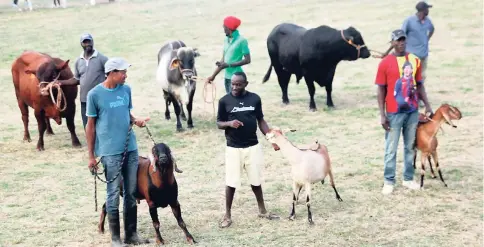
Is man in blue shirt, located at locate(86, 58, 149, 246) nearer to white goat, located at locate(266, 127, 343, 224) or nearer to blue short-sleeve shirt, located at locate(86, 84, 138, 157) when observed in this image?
blue short-sleeve shirt, located at locate(86, 84, 138, 157)

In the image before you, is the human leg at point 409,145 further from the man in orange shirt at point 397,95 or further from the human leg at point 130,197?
the human leg at point 130,197

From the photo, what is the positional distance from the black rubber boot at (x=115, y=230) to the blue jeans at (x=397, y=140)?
10.8ft

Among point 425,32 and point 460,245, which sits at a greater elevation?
point 425,32

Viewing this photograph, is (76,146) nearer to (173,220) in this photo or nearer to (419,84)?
(173,220)

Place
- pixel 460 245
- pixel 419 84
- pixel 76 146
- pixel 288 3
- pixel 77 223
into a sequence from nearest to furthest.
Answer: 1. pixel 460 245
2. pixel 77 223
3. pixel 419 84
4. pixel 76 146
5. pixel 288 3

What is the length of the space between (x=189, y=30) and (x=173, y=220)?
57.4 feet

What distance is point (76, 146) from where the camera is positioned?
11.4m

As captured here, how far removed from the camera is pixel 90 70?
1031 cm

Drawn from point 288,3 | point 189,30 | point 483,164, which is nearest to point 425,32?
point 483,164

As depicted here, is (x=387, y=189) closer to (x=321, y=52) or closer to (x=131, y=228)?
(x=131, y=228)

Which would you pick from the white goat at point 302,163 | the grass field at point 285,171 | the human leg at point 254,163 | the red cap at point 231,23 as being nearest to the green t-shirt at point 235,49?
the red cap at point 231,23

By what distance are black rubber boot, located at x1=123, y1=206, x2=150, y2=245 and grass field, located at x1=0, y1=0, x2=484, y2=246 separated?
0.27 metres

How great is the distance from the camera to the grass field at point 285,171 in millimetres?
7406

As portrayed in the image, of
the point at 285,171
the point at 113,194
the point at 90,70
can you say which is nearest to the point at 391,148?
the point at 285,171
